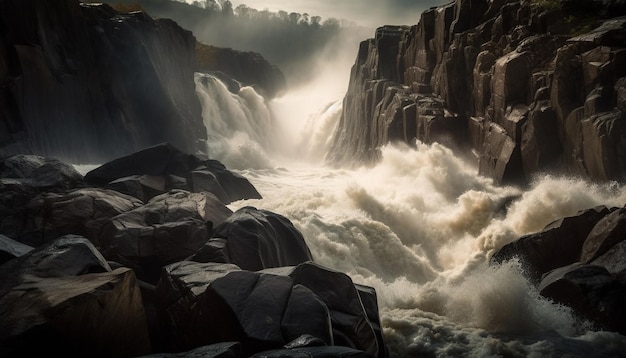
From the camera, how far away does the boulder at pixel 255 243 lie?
11.2m

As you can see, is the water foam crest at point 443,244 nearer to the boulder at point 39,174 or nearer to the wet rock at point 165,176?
the wet rock at point 165,176

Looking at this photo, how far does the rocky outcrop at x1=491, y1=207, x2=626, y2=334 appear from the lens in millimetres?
10289

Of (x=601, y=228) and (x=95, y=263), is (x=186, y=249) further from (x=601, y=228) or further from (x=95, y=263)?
(x=601, y=228)

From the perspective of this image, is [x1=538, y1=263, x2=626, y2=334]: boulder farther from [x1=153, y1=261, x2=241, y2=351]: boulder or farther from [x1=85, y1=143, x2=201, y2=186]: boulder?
[x1=85, y1=143, x2=201, y2=186]: boulder

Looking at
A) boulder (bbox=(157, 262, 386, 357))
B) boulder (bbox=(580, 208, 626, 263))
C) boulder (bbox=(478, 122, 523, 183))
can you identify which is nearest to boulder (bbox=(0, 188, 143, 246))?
boulder (bbox=(157, 262, 386, 357))

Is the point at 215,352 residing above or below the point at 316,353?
below

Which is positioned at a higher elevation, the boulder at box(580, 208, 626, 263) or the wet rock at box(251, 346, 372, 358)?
the boulder at box(580, 208, 626, 263)

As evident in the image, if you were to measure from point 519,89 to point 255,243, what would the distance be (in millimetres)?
16258

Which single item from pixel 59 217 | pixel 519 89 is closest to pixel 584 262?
pixel 519 89

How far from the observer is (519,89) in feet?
71.3

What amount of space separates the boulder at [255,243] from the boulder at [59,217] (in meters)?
3.82

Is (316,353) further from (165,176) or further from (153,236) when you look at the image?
(165,176)

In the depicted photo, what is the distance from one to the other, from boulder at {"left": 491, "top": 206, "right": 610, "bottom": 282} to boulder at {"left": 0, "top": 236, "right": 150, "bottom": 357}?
38.3 feet

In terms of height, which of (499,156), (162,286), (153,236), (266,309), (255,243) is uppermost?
(499,156)
